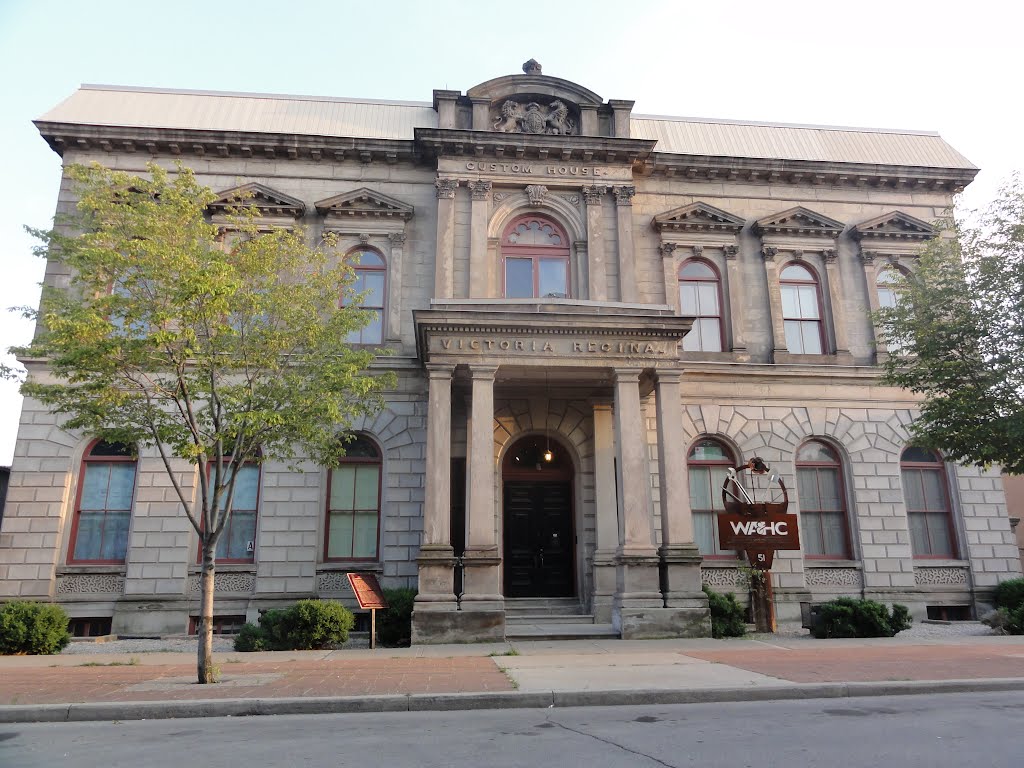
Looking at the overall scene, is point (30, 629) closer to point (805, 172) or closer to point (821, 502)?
point (821, 502)

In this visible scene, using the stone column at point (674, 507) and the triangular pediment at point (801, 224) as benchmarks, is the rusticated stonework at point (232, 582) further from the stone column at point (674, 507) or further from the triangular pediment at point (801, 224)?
the triangular pediment at point (801, 224)

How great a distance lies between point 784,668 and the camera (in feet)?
36.8

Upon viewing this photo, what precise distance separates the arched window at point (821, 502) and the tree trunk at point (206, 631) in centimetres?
1518

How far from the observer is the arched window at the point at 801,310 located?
21.3 m

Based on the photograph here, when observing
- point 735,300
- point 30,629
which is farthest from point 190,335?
point 735,300

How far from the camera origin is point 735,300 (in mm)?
21047

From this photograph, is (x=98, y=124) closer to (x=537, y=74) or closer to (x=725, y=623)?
(x=537, y=74)

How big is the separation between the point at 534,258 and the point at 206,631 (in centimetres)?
1336

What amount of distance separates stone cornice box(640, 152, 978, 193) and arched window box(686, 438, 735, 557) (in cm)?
811

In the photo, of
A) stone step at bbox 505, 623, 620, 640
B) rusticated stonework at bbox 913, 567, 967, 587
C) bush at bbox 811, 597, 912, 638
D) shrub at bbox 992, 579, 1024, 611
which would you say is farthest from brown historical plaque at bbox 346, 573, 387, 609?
shrub at bbox 992, 579, 1024, 611

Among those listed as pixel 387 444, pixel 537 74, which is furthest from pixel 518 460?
pixel 537 74

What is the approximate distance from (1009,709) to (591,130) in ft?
56.5

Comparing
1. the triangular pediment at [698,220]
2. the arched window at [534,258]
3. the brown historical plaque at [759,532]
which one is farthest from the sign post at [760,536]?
the triangular pediment at [698,220]

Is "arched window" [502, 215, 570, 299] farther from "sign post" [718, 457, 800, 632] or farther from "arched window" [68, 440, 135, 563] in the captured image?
"arched window" [68, 440, 135, 563]
